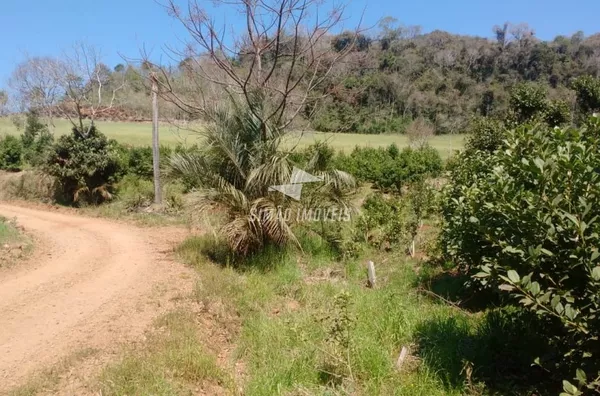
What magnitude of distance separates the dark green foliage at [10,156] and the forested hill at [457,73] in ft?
84.6

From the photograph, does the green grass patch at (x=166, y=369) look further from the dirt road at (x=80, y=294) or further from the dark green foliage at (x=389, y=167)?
the dark green foliage at (x=389, y=167)

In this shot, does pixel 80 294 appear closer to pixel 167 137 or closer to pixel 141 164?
pixel 141 164

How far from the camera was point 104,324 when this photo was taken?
5.14 metres

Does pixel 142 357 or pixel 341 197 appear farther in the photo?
pixel 341 197

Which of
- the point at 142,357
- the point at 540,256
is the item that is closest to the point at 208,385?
the point at 142,357

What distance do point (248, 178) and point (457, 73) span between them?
62.3 metres

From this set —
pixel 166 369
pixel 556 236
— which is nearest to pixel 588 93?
pixel 556 236

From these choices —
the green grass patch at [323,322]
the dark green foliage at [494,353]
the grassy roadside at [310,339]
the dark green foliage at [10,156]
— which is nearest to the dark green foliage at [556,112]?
the green grass patch at [323,322]

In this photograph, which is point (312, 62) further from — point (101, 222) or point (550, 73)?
point (550, 73)

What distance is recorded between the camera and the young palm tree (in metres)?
7.36

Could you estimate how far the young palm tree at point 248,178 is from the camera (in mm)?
7355

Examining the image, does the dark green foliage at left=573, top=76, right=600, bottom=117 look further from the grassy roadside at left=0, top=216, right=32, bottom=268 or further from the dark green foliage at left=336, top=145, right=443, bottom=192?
the grassy roadside at left=0, top=216, right=32, bottom=268

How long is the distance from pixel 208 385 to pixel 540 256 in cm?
297

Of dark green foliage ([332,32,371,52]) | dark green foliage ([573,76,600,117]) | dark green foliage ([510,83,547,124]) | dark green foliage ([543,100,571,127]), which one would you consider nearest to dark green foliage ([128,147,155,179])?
dark green foliage ([332,32,371,52])
